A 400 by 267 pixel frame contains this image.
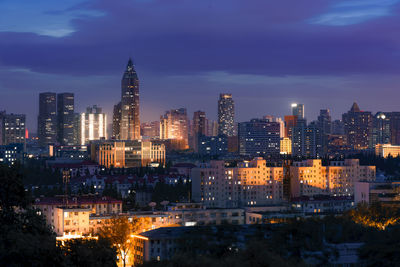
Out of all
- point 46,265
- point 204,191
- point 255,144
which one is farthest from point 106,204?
point 255,144

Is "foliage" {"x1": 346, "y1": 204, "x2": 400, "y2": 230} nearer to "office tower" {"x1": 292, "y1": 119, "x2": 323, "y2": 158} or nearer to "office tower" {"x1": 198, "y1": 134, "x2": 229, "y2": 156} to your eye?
"office tower" {"x1": 292, "y1": 119, "x2": 323, "y2": 158}

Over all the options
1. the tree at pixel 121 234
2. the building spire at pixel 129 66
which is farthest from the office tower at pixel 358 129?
the tree at pixel 121 234

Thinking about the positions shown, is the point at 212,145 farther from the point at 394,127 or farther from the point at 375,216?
the point at 375,216

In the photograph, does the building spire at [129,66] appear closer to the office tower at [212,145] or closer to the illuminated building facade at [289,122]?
the office tower at [212,145]

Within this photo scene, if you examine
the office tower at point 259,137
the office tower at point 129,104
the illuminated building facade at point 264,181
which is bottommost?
the illuminated building facade at point 264,181

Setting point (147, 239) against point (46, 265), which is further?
Answer: point (147, 239)

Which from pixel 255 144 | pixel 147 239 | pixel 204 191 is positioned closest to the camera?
pixel 147 239

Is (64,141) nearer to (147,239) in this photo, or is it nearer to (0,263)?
(147,239)
